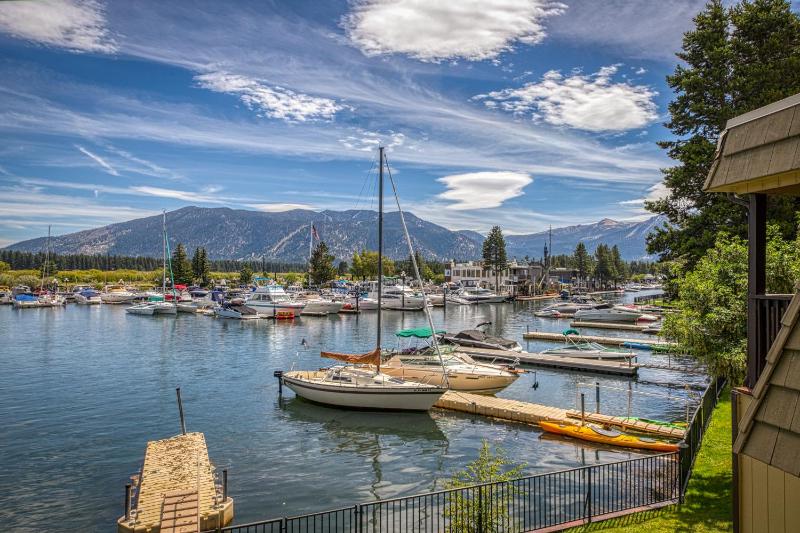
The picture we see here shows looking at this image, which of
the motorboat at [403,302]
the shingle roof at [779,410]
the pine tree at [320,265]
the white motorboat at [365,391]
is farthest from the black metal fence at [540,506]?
the pine tree at [320,265]

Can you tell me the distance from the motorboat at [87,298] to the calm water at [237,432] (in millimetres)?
72394

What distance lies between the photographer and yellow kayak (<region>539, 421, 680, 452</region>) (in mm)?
21391

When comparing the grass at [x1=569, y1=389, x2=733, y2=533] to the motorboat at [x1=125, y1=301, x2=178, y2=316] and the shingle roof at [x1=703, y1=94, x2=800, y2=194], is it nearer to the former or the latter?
the shingle roof at [x1=703, y1=94, x2=800, y2=194]

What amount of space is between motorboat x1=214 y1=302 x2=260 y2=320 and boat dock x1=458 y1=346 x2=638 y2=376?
48.3 metres

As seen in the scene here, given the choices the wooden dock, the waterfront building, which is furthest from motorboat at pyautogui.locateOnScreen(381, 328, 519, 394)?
the wooden dock

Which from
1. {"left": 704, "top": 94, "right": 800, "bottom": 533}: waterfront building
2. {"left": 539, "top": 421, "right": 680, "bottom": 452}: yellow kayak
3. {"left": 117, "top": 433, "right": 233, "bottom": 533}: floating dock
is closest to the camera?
{"left": 704, "top": 94, "right": 800, "bottom": 533}: waterfront building

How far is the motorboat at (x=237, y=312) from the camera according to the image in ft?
278

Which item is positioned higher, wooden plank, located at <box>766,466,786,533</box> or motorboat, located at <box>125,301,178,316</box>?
wooden plank, located at <box>766,466,786,533</box>

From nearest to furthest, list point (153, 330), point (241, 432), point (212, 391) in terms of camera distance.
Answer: point (241, 432)
point (212, 391)
point (153, 330)

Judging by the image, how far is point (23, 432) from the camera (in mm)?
25438

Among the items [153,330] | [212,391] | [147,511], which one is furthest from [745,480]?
[153,330]

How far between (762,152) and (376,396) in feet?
77.0

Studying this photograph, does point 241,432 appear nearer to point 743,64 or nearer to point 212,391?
point 212,391

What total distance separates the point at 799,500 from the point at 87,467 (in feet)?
76.1
